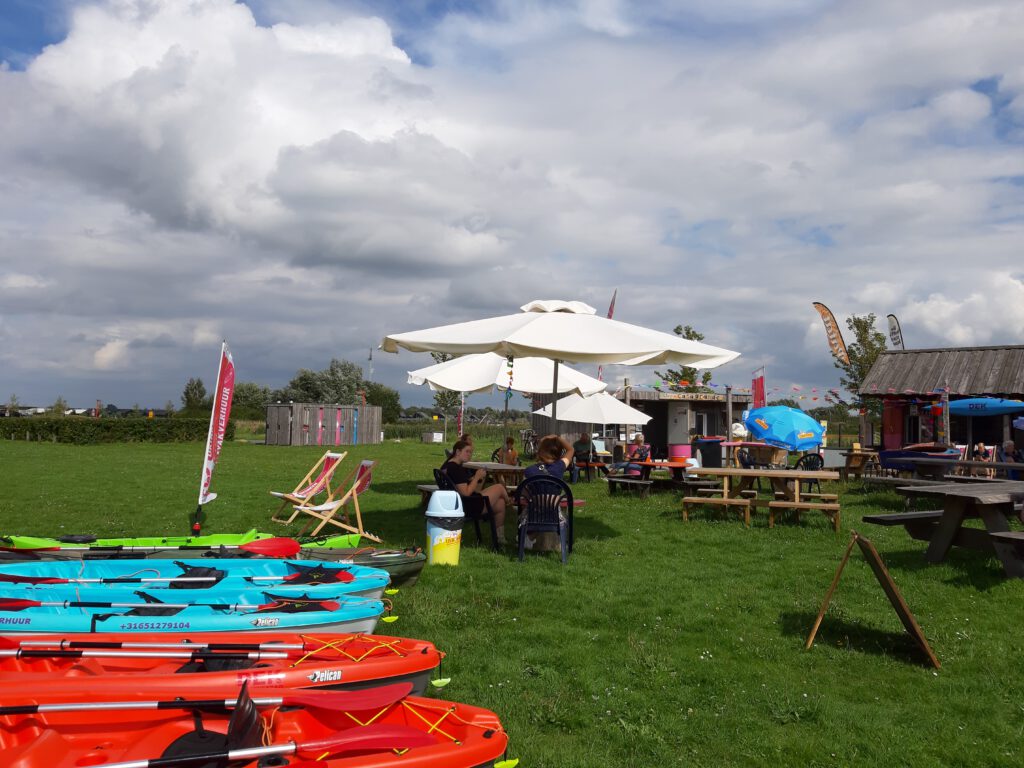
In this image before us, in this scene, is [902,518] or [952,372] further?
[952,372]

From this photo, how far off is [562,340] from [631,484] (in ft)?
20.7

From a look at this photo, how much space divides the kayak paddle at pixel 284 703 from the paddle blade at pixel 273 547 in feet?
9.99

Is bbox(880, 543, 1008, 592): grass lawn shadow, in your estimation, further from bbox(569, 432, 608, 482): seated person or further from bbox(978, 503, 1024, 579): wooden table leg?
bbox(569, 432, 608, 482): seated person

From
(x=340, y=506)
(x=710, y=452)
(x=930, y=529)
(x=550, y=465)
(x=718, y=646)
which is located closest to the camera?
(x=718, y=646)

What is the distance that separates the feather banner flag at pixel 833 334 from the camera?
2977 cm

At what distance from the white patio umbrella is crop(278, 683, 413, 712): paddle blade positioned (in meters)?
4.40

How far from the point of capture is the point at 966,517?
707cm

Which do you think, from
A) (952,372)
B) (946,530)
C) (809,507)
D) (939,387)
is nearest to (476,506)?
(809,507)

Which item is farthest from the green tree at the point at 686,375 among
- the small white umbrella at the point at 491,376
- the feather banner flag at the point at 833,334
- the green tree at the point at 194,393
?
the green tree at the point at 194,393

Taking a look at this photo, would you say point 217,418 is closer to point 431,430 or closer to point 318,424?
point 318,424

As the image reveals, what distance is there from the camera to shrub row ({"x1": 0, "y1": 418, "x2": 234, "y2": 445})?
94.6ft

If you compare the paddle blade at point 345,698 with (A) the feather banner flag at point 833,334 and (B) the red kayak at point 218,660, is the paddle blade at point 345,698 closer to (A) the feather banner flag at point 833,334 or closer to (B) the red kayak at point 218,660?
(B) the red kayak at point 218,660

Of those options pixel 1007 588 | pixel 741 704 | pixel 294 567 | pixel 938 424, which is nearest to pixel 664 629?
pixel 741 704

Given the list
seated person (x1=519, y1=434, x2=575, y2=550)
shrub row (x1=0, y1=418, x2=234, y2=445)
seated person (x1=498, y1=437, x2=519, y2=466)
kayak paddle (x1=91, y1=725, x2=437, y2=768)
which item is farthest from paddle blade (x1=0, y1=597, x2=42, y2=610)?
shrub row (x1=0, y1=418, x2=234, y2=445)
